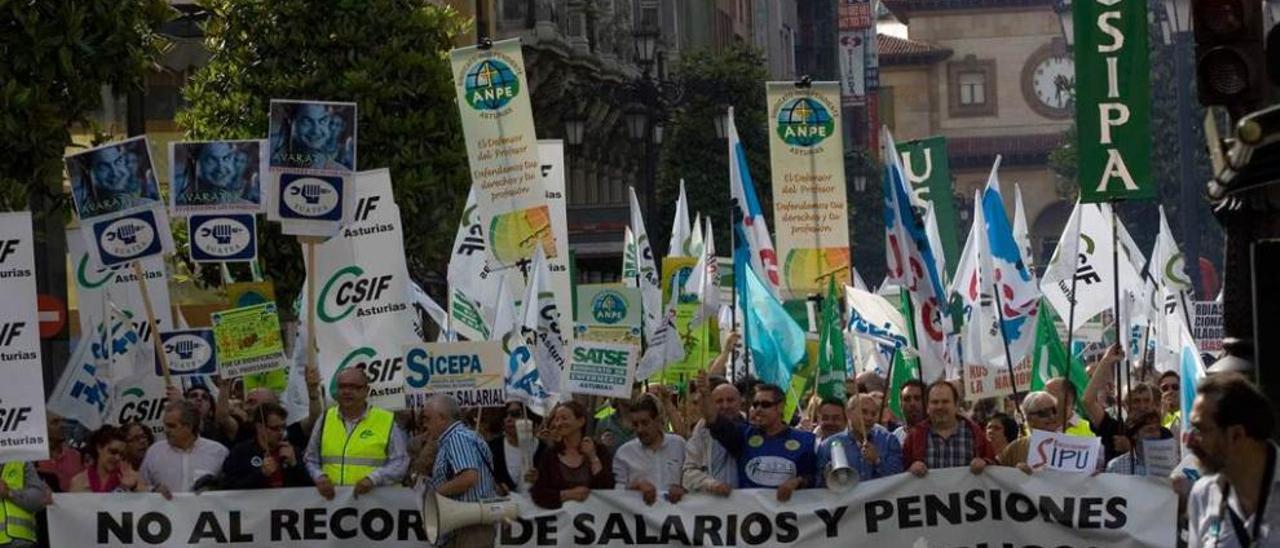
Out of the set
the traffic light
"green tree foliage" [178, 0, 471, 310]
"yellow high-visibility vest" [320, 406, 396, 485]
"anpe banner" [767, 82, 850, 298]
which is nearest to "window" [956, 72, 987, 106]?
"green tree foliage" [178, 0, 471, 310]

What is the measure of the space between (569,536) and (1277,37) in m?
5.37

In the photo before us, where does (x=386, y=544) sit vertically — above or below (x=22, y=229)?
below

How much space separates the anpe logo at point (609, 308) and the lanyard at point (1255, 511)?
40.5 ft

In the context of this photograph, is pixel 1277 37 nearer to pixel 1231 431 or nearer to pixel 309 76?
pixel 1231 431

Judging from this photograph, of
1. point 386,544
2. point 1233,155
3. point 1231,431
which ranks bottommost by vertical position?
point 386,544

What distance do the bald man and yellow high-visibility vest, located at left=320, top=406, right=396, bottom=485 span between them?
143cm

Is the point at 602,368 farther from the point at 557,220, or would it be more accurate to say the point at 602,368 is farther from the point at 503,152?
the point at 557,220

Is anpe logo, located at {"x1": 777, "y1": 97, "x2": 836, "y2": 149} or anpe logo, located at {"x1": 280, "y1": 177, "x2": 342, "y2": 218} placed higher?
anpe logo, located at {"x1": 777, "y1": 97, "x2": 836, "y2": 149}

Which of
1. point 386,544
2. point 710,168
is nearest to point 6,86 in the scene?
point 386,544

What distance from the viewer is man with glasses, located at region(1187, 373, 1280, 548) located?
7410 mm

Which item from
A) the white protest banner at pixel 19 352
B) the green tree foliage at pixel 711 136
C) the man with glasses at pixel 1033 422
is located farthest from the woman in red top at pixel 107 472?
the green tree foliage at pixel 711 136

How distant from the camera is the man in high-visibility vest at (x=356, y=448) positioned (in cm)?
1462

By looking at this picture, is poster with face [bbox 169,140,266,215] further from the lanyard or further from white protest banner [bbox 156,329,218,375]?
the lanyard

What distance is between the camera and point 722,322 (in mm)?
27312
